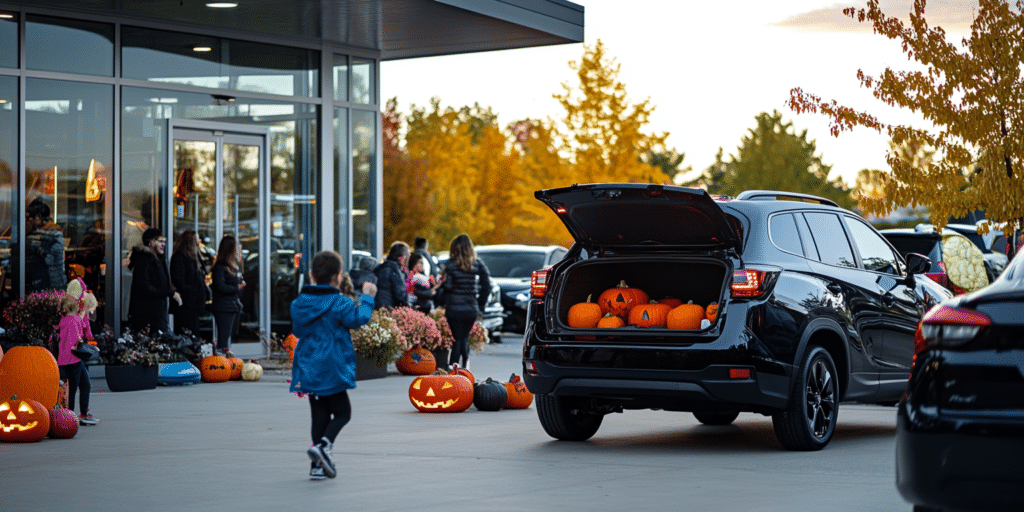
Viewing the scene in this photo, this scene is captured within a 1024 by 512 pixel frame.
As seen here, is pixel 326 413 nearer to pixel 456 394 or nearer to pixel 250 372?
pixel 456 394

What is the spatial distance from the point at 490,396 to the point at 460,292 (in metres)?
4.24

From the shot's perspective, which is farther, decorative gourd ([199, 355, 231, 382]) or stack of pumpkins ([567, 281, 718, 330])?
decorative gourd ([199, 355, 231, 382])

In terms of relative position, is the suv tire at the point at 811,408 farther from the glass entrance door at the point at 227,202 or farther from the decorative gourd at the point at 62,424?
the glass entrance door at the point at 227,202

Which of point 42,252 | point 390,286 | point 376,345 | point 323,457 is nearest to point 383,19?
point 390,286

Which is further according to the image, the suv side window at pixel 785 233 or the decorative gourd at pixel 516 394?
the decorative gourd at pixel 516 394

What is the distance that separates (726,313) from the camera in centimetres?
920

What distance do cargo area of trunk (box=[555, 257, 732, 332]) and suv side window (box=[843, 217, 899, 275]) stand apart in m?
1.09

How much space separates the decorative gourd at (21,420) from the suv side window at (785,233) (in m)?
5.52

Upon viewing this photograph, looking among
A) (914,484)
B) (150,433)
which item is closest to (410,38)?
(150,433)

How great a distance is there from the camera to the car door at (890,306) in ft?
34.4

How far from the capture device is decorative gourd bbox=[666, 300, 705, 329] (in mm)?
9617

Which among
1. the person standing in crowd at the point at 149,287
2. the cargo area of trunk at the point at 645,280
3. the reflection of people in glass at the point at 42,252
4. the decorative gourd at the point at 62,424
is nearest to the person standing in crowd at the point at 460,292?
the person standing in crowd at the point at 149,287

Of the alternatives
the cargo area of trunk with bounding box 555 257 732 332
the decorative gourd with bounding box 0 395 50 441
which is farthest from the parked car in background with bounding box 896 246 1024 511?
the decorative gourd with bounding box 0 395 50 441

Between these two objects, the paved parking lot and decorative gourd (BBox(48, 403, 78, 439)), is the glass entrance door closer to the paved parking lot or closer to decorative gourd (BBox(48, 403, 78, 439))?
the paved parking lot
